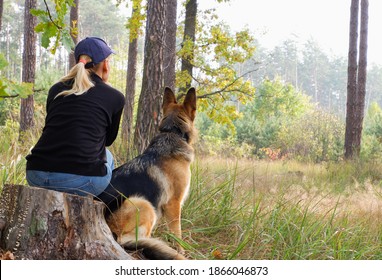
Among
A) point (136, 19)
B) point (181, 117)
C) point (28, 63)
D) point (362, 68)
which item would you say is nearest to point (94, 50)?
point (181, 117)

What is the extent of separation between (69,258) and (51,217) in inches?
13.5

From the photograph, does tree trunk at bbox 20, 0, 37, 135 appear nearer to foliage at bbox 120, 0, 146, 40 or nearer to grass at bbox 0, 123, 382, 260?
foliage at bbox 120, 0, 146, 40

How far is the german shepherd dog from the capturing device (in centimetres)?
421

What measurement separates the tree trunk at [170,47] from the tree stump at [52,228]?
5.25 m

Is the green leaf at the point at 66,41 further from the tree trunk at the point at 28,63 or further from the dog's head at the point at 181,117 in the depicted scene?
the tree trunk at the point at 28,63

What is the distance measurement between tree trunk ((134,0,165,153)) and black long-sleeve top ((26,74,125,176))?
2763 mm

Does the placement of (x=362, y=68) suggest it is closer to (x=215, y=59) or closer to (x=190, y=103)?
(x=215, y=59)

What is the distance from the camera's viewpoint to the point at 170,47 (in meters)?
9.50

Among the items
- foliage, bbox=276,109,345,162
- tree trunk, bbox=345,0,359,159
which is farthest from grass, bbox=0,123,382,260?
foliage, bbox=276,109,345,162

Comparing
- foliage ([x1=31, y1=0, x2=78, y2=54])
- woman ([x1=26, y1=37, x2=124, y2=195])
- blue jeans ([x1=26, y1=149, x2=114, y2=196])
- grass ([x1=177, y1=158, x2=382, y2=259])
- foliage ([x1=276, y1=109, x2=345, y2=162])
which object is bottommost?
foliage ([x1=276, y1=109, x2=345, y2=162])

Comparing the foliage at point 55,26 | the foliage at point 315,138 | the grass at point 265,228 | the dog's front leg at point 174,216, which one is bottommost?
the foliage at point 315,138

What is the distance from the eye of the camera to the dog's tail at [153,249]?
396 cm

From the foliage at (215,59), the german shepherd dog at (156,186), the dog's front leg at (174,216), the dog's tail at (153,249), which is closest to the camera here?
the dog's tail at (153,249)

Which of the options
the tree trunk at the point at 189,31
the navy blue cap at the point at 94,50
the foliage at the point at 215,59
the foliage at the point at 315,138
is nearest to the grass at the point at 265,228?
the navy blue cap at the point at 94,50
